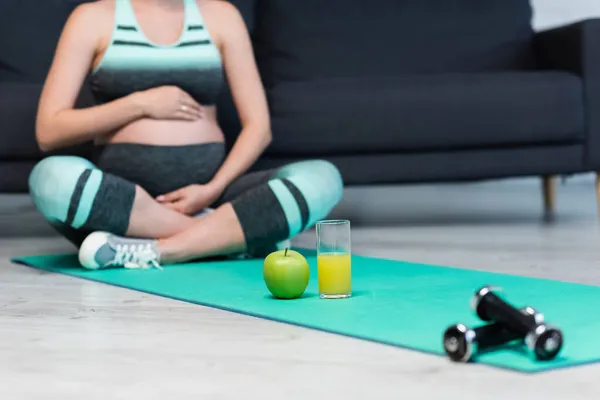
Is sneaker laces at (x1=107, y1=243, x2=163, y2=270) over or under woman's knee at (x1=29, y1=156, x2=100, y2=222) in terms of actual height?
under

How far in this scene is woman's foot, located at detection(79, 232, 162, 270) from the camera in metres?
2.22

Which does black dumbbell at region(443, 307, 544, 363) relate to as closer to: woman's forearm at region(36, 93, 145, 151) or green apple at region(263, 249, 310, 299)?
green apple at region(263, 249, 310, 299)

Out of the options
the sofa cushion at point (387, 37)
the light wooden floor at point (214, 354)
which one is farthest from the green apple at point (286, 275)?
the sofa cushion at point (387, 37)

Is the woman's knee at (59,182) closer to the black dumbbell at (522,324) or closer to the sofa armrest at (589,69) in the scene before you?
the black dumbbell at (522,324)

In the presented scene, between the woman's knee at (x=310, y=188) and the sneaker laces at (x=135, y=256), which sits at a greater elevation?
the woman's knee at (x=310, y=188)

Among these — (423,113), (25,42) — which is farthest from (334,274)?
(25,42)

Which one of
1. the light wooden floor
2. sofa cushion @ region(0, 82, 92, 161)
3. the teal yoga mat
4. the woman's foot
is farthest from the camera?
sofa cushion @ region(0, 82, 92, 161)

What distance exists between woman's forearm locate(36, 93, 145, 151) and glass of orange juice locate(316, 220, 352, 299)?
777 millimetres

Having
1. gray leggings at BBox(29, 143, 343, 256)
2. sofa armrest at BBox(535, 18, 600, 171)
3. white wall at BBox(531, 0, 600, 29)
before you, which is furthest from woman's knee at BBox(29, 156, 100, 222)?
white wall at BBox(531, 0, 600, 29)

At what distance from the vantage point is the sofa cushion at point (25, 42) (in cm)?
331

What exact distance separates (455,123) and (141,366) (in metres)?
1.83

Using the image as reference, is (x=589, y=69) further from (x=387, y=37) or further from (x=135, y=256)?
(x=135, y=256)

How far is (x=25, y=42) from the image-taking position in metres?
3.32

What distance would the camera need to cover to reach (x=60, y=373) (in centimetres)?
131
